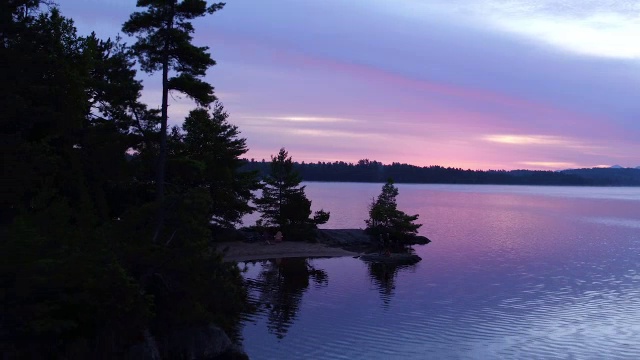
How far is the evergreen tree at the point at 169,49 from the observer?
977 inches

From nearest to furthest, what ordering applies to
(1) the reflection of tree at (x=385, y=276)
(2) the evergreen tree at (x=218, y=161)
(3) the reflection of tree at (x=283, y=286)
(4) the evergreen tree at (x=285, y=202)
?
(3) the reflection of tree at (x=283, y=286)
(1) the reflection of tree at (x=385, y=276)
(2) the evergreen tree at (x=218, y=161)
(4) the evergreen tree at (x=285, y=202)

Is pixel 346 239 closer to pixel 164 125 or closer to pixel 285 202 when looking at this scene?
pixel 285 202

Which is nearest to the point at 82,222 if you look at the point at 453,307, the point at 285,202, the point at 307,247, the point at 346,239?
the point at 453,307

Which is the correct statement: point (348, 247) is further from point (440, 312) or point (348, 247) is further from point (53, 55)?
point (53, 55)

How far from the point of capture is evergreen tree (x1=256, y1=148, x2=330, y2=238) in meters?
60.1

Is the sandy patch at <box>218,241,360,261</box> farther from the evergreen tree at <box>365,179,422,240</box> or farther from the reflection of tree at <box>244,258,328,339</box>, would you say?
the evergreen tree at <box>365,179,422,240</box>

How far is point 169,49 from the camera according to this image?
25.5 meters

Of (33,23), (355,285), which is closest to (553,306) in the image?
(355,285)

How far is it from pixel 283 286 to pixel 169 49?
20.3 meters

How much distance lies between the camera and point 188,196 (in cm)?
2153

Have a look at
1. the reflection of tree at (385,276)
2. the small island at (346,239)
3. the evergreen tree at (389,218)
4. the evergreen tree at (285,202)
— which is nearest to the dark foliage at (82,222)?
the reflection of tree at (385,276)

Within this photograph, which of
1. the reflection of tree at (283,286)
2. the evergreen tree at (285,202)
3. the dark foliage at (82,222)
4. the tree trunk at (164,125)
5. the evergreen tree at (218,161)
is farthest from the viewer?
the evergreen tree at (285,202)

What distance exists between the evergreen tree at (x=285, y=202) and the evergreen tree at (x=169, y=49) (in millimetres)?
34275

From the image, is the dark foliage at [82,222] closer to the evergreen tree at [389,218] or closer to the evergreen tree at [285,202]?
the evergreen tree at [285,202]
